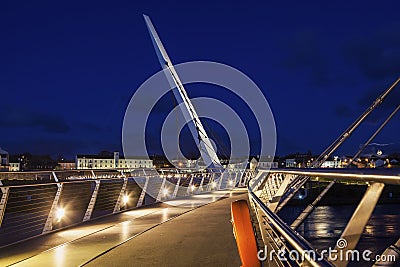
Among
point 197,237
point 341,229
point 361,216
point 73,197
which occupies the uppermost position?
point 73,197

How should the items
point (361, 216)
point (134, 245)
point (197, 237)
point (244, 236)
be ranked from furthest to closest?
point (197, 237)
point (134, 245)
point (244, 236)
point (361, 216)

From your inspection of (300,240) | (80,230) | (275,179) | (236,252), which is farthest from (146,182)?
(300,240)

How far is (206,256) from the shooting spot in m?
4.86

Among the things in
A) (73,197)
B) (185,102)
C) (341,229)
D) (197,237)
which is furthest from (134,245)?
(185,102)

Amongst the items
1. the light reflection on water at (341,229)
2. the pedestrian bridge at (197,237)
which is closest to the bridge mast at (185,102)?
the light reflection on water at (341,229)

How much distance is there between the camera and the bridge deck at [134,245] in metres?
4.68

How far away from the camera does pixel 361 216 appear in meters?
1.44

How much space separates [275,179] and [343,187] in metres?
60.9

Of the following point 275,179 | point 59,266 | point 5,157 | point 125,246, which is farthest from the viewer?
point 5,157

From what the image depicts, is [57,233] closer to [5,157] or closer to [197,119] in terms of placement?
[197,119]

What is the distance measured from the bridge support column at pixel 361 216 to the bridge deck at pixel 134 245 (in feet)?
9.96

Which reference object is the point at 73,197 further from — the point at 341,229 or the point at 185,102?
the point at 185,102

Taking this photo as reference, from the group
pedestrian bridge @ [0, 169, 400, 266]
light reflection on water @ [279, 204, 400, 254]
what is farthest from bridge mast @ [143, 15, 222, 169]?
pedestrian bridge @ [0, 169, 400, 266]

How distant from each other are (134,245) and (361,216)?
4571 mm
